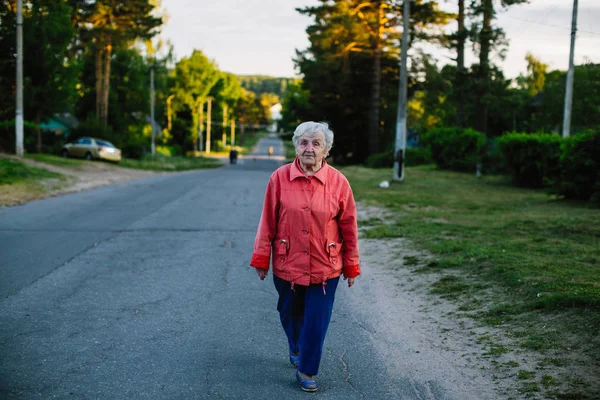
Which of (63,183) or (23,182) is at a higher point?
(23,182)

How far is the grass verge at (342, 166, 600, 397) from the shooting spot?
5.24 metres

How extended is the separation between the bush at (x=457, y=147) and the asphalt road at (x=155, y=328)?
74.9 feet

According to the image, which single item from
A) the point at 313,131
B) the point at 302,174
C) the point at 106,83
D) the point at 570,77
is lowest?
the point at 302,174

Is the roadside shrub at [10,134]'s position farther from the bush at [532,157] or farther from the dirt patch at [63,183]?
the bush at [532,157]

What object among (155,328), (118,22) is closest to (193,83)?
(118,22)

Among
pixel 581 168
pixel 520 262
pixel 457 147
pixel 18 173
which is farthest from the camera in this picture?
pixel 457 147

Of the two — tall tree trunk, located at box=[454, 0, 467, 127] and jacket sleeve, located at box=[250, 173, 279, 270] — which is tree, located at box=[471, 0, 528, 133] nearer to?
tall tree trunk, located at box=[454, 0, 467, 127]

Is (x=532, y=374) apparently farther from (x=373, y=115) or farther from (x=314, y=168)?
(x=373, y=115)

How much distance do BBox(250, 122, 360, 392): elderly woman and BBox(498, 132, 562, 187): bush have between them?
15.7m

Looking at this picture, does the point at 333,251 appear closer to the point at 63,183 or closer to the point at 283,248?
the point at 283,248

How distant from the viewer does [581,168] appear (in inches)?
616

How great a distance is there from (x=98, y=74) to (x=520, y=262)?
4532cm

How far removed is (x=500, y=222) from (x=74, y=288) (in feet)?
27.8

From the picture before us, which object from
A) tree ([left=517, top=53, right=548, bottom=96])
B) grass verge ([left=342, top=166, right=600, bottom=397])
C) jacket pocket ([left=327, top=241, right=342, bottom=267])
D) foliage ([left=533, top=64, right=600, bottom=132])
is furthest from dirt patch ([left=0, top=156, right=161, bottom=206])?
tree ([left=517, top=53, right=548, bottom=96])
